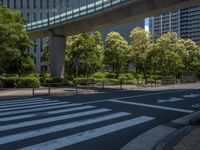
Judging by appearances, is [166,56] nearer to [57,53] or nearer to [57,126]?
[57,53]

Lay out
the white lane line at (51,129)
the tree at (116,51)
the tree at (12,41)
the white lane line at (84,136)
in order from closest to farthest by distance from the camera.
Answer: the white lane line at (84,136) < the white lane line at (51,129) < the tree at (12,41) < the tree at (116,51)

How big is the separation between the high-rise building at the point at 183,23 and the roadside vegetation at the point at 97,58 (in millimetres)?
59718

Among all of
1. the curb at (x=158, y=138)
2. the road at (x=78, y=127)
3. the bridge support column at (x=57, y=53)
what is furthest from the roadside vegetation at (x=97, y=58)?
the curb at (x=158, y=138)

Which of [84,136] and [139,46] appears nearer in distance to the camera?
[84,136]

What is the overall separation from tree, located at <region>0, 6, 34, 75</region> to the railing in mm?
4363

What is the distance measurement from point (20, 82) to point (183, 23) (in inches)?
3885

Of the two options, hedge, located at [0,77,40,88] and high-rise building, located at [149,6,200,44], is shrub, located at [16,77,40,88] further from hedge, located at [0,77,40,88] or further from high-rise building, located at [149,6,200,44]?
high-rise building, located at [149,6,200,44]

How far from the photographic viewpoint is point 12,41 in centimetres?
2648

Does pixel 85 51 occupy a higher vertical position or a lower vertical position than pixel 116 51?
lower

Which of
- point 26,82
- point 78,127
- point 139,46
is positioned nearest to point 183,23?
point 139,46

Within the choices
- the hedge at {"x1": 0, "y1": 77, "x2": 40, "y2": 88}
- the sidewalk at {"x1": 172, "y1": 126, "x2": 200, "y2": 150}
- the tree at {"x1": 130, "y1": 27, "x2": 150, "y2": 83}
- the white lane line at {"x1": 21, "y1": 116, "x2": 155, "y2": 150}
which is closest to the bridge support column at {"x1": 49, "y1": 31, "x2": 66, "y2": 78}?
the hedge at {"x1": 0, "y1": 77, "x2": 40, "y2": 88}

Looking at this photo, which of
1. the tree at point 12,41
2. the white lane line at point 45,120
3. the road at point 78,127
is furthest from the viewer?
the tree at point 12,41

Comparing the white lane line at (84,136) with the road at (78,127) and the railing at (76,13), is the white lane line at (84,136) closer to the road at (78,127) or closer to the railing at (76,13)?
the road at (78,127)

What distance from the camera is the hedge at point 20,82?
29828mm
